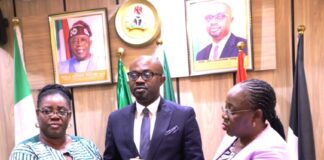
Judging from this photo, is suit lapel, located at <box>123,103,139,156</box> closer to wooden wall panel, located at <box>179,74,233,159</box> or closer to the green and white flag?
wooden wall panel, located at <box>179,74,233,159</box>

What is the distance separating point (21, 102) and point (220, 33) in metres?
1.85

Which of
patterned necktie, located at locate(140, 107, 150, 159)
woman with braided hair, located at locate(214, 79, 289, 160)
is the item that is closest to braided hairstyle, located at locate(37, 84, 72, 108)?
patterned necktie, located at locate(140, 107, 150, 159)

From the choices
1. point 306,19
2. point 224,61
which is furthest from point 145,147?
point 306,19

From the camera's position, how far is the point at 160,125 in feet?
6.32

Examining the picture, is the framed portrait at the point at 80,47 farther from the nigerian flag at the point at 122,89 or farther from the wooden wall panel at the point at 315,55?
the wooden wall panel at the point at 315,55

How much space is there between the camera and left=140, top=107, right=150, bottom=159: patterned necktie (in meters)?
1.90

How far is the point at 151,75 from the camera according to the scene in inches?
76.7

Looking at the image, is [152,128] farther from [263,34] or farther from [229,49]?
[263,34]

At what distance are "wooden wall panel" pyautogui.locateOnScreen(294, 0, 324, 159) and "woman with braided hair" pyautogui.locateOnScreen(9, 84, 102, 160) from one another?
1.84m

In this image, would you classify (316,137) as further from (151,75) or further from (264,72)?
(151,75)

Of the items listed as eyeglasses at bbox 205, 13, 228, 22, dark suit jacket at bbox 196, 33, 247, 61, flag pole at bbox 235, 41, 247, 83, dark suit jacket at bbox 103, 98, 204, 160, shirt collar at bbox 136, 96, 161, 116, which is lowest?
dark suit jacket at bbox 103, 98, 204, 160

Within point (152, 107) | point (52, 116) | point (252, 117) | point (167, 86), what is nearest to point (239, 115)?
point (252, 117)

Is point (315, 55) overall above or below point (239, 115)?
above

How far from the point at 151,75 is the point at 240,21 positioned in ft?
3.65
